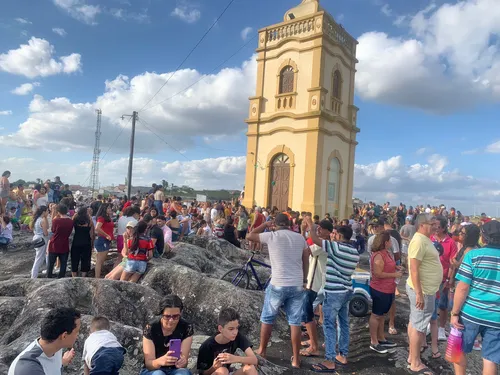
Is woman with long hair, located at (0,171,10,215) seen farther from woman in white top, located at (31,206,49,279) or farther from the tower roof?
the tower roof

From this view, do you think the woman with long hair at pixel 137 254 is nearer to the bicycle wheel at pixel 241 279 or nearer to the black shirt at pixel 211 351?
the bicycle wheel at pixel 241 279

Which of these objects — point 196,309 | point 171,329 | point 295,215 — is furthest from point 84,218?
point 295,215

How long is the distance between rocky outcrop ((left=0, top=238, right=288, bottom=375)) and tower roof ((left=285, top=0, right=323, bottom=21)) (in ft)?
52.0

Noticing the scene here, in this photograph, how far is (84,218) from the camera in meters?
6.67

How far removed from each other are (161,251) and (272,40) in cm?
1467

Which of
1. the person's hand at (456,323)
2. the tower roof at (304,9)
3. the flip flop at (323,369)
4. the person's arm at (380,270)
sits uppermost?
the tower roof at (304,9)

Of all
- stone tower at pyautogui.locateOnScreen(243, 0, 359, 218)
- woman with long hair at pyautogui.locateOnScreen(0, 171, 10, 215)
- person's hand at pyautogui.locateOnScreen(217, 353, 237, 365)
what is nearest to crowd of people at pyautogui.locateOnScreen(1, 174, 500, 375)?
person's hand at pyautogui.locateOnScreen(217, 353, 237, 365)

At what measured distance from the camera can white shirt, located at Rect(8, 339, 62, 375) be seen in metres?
2.37

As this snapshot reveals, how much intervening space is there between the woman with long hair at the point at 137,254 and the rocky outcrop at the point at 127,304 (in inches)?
7.8

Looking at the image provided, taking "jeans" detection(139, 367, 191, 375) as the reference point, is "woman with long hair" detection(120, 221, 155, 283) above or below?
above

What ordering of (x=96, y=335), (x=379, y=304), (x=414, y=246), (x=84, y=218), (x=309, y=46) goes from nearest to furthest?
1. (x=96, y=335)
2. (x=414, y=246)
3. (x=379, y=304)
4. (x=84, y=218)
5. (x=309, y=46)

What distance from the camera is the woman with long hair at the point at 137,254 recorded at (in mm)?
6105

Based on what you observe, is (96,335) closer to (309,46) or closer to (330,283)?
(330,283)

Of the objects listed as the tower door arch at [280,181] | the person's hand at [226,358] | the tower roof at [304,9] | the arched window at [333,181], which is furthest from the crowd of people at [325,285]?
the tower roof at [304,9]
